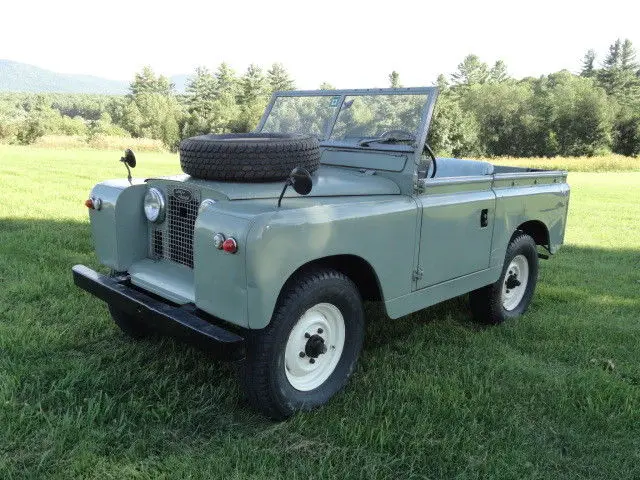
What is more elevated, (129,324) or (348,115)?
(348,115)

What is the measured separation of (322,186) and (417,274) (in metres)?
0.85

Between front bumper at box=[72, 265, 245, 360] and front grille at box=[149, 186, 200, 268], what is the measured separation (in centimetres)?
28

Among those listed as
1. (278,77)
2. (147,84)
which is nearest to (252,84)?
(278,77)

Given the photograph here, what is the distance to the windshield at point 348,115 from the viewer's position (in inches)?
156

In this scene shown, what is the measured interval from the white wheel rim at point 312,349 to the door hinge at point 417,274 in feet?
2.00

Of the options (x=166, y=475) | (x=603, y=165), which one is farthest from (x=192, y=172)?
(x=603, y=165)

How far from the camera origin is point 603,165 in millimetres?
29891

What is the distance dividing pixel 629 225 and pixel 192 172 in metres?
9.74

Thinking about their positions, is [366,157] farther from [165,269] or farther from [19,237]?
[19,237]

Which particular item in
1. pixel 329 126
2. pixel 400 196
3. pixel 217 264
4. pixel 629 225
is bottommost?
pixel 629 225

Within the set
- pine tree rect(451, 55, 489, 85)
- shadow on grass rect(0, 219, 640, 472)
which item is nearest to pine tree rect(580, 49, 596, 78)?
pine tree rect(451, 55, 489, 85)

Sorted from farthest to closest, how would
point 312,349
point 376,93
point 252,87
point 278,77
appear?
point 278,77 → point 252,87 → point 376,93 → point 312,349

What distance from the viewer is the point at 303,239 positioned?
275 cm

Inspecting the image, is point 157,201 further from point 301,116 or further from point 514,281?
point 514,281
